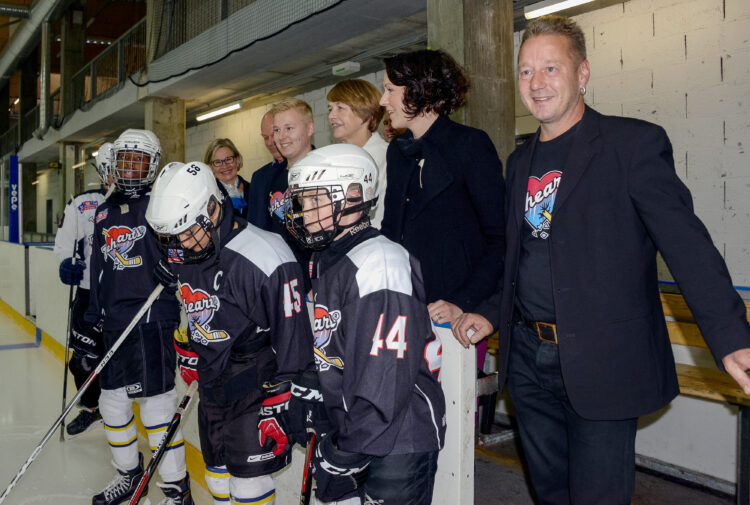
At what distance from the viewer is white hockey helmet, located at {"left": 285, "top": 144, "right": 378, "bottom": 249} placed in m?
1.39

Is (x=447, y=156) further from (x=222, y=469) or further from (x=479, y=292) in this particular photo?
(x=222, y=469)

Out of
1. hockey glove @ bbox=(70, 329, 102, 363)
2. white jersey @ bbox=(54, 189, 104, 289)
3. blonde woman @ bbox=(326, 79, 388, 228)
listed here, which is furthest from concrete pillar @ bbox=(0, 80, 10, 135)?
blonde woman @ bbox=(326, 79, 388, 228)

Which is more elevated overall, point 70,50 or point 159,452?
point 70,50

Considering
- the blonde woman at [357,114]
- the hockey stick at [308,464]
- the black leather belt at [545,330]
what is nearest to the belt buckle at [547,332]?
the black leather belt at [545,330]

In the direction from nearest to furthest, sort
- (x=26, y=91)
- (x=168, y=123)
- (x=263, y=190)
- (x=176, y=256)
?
(x=176, y=256) < (x=263, y=190) < (x=168, y=123) < (x=26, y=91)

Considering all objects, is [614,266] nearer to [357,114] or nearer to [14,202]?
[357,114]

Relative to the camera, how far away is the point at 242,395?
181 centimetres

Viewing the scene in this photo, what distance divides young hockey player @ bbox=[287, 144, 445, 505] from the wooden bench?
5.11 feet

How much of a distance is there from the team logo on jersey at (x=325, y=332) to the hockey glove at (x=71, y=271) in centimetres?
250

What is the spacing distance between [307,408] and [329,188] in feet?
1.81

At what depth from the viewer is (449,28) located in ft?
10.2

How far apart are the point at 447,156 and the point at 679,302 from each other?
1.91m

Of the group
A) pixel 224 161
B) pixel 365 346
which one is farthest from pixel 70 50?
pixel 365 346

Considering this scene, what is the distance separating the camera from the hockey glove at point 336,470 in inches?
51.1
